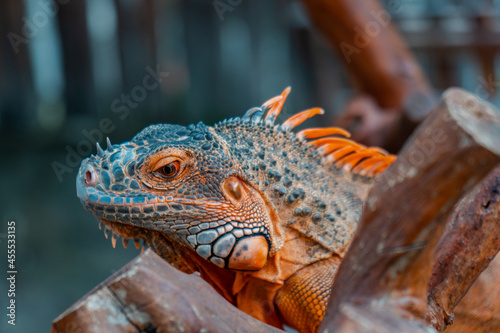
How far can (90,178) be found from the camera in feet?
7.21

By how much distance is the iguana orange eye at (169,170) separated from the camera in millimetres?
2229

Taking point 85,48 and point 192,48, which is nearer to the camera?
point 85,48

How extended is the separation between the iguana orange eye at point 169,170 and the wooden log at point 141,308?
718 mm

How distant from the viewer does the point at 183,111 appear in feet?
37.6

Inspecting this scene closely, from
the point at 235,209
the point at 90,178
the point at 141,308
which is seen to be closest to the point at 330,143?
the point at 235,209

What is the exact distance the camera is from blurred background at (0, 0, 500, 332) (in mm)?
9219

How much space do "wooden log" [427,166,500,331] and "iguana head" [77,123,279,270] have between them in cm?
71

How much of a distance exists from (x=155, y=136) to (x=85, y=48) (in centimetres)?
879

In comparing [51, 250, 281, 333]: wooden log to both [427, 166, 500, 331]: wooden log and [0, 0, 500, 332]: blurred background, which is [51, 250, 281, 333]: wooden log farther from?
[0, 0, 500, 332]: blurred background

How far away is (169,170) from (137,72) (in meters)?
9.28

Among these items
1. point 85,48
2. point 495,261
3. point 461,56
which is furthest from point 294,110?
point 495,261

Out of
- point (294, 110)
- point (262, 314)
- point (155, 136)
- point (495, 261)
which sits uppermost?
point (294, 110)

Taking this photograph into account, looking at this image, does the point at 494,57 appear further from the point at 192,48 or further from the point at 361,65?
the point at 192,48

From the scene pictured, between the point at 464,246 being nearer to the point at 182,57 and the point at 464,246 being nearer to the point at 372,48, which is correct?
the point at 372,48
